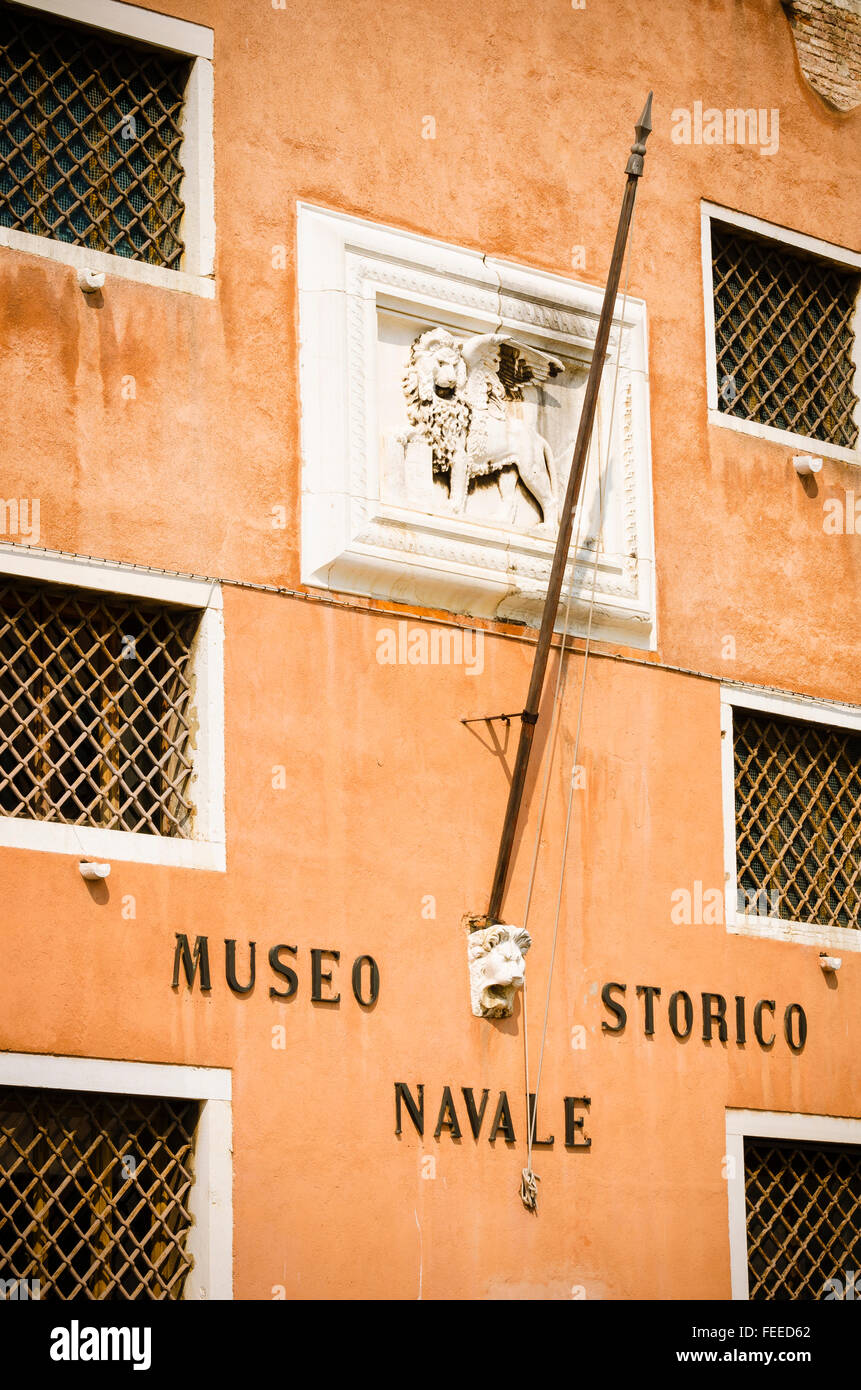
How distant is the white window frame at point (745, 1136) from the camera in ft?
39.9

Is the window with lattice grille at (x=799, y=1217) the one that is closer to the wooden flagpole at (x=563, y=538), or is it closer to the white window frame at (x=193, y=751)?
the wooden flagpole at (x=563, y=538)

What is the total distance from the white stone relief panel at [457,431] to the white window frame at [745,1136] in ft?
8.56

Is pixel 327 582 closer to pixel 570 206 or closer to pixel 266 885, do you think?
pixel 266 885

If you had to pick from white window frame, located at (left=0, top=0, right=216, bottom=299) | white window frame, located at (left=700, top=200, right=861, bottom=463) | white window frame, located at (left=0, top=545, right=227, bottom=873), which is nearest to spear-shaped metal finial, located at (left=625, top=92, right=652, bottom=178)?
white window frame, located at (left=700, top=200, right=861, bottom=463)

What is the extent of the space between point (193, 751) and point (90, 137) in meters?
3.08

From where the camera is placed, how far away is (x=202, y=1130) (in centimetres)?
1065

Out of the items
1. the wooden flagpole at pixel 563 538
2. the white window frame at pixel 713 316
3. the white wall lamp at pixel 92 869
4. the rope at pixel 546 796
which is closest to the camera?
the white wall lamp at pixel 92 869

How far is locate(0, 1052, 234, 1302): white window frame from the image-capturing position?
10.3 metres

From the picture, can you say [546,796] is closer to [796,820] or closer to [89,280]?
[796,820]

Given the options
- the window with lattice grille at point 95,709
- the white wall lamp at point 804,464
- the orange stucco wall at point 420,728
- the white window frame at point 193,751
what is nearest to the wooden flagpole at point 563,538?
the orange stucco wall at point 420,728

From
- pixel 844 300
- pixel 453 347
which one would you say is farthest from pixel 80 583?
pixel 844 300

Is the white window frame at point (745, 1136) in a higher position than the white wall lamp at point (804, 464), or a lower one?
lower

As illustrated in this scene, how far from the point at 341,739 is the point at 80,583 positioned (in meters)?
1.53

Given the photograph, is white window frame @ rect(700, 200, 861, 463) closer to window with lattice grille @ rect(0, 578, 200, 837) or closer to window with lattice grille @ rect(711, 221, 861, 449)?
window with lattice grille @ rect(711, 221, 861, 449)
